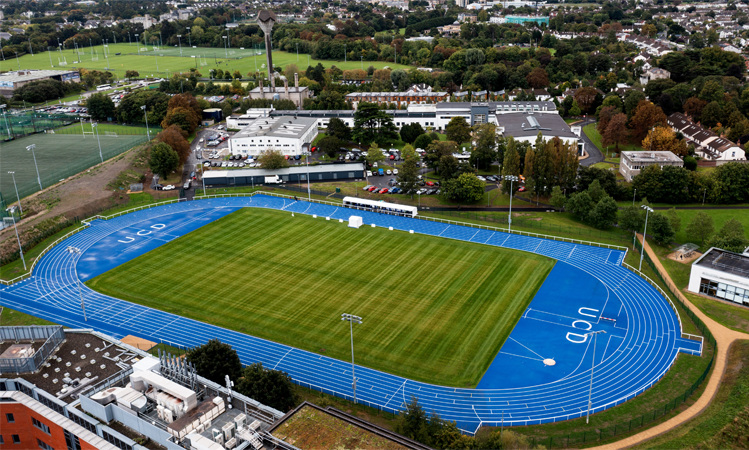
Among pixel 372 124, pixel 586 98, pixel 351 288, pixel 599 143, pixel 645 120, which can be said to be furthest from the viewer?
pixel 586 98

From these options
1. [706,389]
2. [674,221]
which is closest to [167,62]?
[674,221]

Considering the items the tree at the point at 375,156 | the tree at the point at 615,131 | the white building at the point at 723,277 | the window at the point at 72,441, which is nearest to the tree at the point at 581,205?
the white building at the point at 723,277

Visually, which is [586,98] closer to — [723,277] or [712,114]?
[712,114]

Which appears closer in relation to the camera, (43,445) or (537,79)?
(43,445)

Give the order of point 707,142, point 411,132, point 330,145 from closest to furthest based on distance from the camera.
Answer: point 707,142
point 330,145
point 411,132

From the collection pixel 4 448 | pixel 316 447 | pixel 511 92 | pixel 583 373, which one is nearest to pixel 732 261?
pixel 583 373

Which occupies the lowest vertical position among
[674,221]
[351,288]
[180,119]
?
[351,288]

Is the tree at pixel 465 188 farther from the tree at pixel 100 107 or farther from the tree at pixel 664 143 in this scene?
the tree at pixel 100 107

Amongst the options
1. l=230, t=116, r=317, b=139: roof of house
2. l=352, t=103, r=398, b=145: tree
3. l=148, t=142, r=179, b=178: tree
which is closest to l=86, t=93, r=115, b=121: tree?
l=230, t=116, r=317, b=139: roof of house
